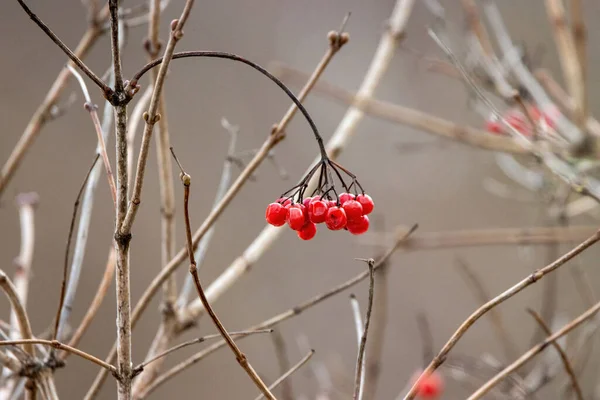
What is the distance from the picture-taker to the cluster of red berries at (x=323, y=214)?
48cm

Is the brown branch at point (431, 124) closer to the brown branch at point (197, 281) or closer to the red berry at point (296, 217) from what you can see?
the red berry at point (296, 217)

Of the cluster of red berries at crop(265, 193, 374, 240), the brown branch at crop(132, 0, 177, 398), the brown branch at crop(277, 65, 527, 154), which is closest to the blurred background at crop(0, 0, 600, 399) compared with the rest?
the brown branch at crop(277, 65, 527, 154)

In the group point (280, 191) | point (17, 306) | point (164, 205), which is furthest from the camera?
point (280, 191)

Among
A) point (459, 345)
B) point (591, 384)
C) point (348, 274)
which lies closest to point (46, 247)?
point (348, 274)

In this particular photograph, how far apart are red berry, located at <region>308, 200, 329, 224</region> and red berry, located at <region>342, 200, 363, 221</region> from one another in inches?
0.7

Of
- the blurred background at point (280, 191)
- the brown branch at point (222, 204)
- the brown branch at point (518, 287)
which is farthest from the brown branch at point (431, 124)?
the blurred background at point (280, 191)

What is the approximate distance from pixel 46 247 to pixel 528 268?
185 centimetres

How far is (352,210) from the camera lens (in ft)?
1.61

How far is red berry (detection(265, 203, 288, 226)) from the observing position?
0.50m

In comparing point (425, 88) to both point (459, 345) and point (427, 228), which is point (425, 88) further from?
point (459, 345)

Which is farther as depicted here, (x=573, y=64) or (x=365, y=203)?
(x=573, y=64)

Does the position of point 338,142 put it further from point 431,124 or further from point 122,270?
point 122,270

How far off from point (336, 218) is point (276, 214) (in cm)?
5

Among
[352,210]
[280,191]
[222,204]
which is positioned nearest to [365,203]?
[352,210]
